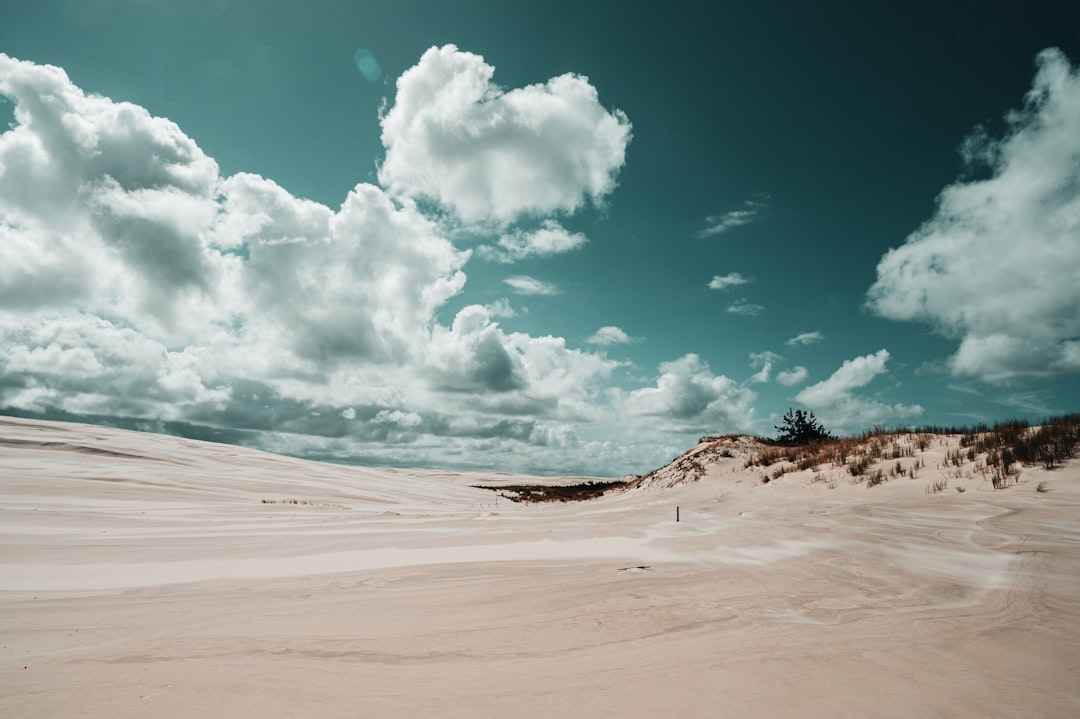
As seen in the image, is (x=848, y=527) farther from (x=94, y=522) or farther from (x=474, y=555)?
(x=94, y=522)

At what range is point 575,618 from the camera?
325 centimetres

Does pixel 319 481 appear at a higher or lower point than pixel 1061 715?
lower

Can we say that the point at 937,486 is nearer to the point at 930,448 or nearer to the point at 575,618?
the point at 930,448

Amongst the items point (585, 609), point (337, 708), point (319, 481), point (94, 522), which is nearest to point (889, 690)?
point (585, 609)

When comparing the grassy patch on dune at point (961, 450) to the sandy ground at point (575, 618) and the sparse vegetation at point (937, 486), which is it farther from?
A: the sandy ground at point (575, 618)

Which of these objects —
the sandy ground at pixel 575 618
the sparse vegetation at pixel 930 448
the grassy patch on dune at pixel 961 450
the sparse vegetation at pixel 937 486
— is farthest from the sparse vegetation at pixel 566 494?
the sandy ground at pixel 575 618

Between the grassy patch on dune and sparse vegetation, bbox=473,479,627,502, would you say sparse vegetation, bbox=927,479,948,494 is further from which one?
sparse vegetation, bbox=473,479,627,502

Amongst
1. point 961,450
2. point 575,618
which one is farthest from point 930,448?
point 575,618

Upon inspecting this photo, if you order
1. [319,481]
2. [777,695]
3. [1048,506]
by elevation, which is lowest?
[319,481]

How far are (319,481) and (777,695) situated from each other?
20958 millimetres

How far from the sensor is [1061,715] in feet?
6.24

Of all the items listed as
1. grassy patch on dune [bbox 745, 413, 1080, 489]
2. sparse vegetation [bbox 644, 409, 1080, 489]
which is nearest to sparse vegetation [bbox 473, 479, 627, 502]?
sparse vegetation [bbox 644, 409, 1080, 489]

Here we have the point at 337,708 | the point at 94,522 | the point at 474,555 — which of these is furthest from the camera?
the point at 94,522

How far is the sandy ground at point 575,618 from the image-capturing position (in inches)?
84.3
